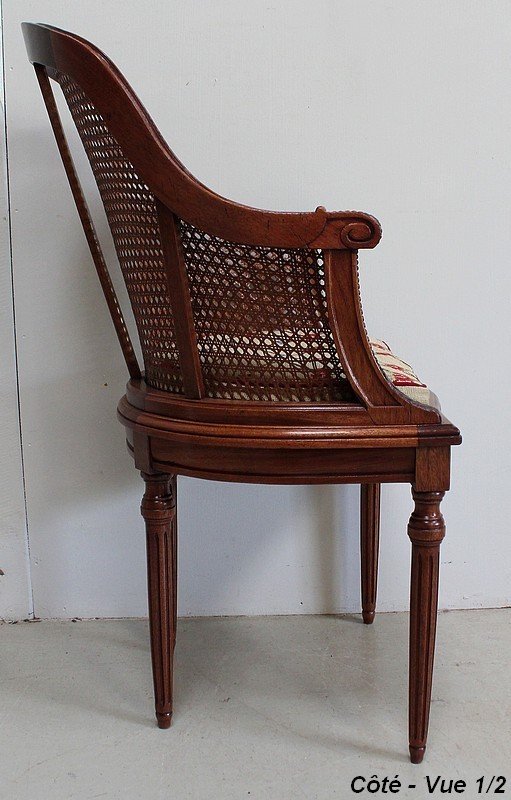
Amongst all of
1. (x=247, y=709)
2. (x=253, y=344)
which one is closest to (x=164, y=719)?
(x=247, y=709)

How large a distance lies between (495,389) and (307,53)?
0.81 meters

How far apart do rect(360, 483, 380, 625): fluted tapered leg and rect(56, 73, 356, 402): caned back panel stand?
54 centimetres

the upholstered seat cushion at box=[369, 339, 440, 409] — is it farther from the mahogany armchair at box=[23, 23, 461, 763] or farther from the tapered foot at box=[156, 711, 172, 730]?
the tapered foot at box=[156, 711, 172, 730]

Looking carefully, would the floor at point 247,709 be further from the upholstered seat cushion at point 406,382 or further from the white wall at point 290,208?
the upholstered seat cushion at point 406,382

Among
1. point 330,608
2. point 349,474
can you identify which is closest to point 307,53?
point 349,474

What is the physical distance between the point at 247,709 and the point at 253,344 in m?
0.67

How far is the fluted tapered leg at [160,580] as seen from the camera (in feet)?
4.45

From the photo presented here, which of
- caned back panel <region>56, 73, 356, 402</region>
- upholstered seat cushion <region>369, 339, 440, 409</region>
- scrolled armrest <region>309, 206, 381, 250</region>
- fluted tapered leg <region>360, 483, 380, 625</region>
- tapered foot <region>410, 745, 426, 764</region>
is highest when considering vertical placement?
scrolled armrest <region>309, 206, 381, 250</region>

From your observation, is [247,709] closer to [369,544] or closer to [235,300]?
[369,544]

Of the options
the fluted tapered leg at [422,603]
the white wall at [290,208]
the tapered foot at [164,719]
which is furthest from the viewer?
the white wall at [290,208]

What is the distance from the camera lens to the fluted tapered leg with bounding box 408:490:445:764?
49.6 inches

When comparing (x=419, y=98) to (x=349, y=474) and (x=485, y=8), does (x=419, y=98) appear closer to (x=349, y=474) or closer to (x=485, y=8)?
(x=485, y=8)

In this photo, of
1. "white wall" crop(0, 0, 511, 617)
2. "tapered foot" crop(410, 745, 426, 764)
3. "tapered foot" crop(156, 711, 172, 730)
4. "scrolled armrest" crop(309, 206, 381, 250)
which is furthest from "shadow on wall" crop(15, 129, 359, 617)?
"scrolled armrest" crop(309, 206, 381, 250)

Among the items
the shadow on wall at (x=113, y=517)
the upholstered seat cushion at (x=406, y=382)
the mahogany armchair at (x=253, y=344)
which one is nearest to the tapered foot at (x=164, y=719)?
the mahogany armchair at (x=253, y=344)
